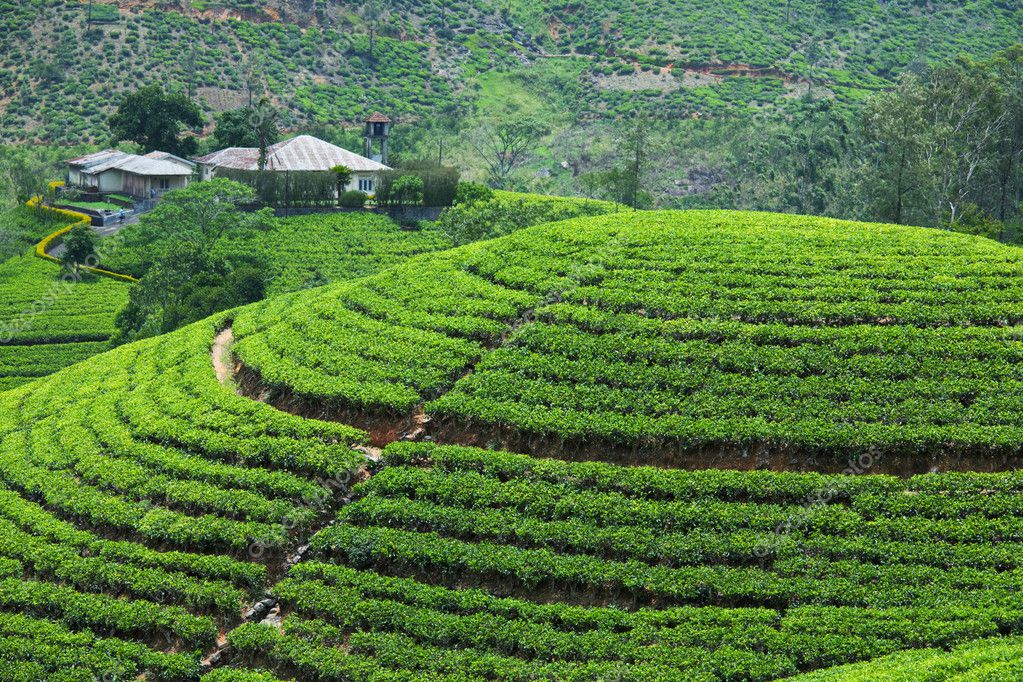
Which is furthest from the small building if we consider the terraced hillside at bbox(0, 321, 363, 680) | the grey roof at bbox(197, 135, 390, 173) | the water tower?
the terraced hillside at bbox(0, 321, 363, 680)

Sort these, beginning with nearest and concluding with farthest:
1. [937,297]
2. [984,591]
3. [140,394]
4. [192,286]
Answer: [984,591]
[937,297]
[140,394]
[192,286]

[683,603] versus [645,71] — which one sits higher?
[645,71]

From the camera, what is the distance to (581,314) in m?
37.1

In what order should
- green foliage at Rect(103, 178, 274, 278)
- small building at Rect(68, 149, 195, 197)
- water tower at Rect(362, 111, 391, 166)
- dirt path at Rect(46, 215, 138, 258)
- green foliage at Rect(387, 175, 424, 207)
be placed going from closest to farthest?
green foliage at Rect(103, 178, 274, 278), dirt path at Rect(46, 215, 138, 258), green foliage at Rect(387, 175, 424, 207), small building at Rect(68, 149, 195, 197), water tower at Rect(362, 111, 391, 166)

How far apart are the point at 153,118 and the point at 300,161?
14.2 meters

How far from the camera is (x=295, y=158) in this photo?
271 feet

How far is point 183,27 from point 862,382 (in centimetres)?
9609

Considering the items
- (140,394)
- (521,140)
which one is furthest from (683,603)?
(521,140)

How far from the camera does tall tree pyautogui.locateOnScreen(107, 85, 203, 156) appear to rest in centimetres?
8775

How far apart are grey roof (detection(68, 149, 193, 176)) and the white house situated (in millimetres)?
1963

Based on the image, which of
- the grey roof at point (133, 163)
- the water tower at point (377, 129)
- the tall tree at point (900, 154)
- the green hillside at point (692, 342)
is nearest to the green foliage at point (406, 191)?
the water tower at point (377, 129)

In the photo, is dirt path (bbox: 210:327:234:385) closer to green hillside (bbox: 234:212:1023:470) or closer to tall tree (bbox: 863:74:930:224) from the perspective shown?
green hillside (bbox: 234:212:1023:470)

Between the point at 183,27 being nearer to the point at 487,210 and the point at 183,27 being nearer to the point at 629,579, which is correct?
the point at 487,210

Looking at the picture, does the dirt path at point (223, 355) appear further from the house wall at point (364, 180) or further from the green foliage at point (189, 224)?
the house wall at point (364, 180)
